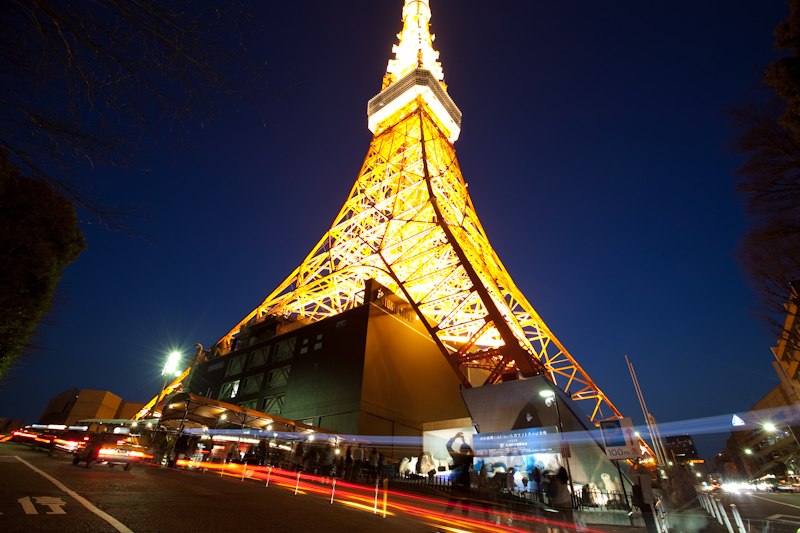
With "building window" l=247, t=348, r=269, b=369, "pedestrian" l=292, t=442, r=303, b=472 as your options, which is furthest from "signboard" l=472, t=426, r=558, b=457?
"building window" l=247, t=348, r=269, b=369

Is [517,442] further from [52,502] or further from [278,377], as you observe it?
[278,377]

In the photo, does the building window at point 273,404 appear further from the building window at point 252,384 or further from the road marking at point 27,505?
the road marking at point 27,505

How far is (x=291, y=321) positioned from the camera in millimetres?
30625

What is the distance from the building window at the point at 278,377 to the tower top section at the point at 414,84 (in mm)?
27620

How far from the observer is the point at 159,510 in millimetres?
5102

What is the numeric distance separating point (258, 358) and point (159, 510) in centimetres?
2579

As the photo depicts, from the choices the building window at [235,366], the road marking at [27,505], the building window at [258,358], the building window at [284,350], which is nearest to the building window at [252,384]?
the building window at [258,358]

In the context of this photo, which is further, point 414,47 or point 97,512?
point 414,47

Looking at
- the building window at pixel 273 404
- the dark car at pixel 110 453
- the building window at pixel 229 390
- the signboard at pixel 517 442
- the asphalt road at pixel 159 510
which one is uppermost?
the building window at pixel 229 390

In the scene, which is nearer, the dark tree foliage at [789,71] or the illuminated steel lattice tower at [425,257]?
the dark tree foliage at [789,71]

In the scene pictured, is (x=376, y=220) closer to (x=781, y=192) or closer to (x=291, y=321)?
(x=291, y=321)

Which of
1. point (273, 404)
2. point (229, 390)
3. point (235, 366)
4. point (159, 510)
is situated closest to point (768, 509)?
point (159, 510)

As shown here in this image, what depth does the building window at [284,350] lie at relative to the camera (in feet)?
88.2

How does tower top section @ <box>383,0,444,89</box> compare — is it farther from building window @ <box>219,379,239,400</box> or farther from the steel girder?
building window @ <box>219,379,239,400</box>
